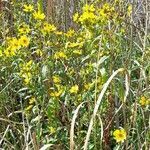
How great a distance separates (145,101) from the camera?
1.88 meters

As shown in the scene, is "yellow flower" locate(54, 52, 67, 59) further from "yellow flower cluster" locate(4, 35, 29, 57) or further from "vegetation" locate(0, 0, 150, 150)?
"yellow flower cluster" locate(4, 35, 29, 57)

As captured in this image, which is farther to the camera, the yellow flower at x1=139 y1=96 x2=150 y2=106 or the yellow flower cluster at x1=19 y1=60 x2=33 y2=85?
the yellow flower cluster at x1=19 y1=60 x2=33 y2=85

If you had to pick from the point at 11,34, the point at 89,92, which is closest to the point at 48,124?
the point at 89,92

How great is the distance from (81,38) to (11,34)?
2.95 ft

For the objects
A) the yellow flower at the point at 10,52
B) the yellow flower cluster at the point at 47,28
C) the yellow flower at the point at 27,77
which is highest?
the yellow flower cluster at the point at 47,28

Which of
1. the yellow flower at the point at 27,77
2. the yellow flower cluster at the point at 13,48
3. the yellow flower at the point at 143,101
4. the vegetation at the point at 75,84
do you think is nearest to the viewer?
the yellow flower at the point at 143,101

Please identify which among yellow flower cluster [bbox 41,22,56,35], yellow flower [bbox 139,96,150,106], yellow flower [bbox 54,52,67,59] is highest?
yellow flower cluster [bbox 41,22,56,35]

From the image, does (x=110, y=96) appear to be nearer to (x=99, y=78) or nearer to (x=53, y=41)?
(x=99, y=78)

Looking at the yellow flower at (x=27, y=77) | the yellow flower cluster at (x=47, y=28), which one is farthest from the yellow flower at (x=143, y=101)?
the yellow flower cluster at (x=47, y=28)

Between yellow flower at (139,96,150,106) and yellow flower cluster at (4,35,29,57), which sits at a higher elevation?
yellow flower cluster at (4,35,29,57)

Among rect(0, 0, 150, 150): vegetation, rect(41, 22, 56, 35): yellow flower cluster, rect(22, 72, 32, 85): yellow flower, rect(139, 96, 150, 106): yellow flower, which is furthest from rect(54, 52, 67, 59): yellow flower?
rect(139, 96, 150, 106): yellow flower

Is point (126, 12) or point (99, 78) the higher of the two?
point (126, 12)

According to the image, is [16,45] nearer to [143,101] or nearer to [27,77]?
[27,77]

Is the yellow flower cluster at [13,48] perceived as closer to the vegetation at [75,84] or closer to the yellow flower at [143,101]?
the vegetation at [75,84]
